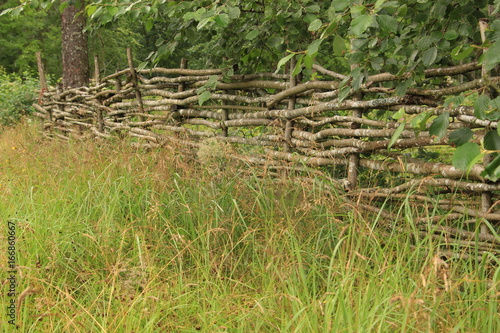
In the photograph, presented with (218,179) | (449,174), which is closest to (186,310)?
(218,179)

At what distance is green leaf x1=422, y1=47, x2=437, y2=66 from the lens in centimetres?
235

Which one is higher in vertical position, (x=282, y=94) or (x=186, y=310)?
(x=282, y=94)

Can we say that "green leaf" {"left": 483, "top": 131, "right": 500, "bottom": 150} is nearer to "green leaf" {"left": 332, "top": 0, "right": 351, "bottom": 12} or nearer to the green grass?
the green grass

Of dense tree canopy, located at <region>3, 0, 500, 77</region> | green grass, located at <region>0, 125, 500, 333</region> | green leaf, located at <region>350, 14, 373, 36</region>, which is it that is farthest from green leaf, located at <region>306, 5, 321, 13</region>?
green grass, located at <region>0, 125, 500, 333</region>

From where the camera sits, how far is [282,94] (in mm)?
3545

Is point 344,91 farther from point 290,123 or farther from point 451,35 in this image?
point 290,123

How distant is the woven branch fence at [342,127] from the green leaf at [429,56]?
0.28 metres

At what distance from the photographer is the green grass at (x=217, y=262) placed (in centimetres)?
170

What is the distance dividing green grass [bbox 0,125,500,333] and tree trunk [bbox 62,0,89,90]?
3.79 m

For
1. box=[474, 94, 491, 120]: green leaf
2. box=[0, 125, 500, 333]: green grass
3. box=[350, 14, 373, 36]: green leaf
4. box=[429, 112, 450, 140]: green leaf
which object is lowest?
box=[0, 125, 500, 333]: green grass

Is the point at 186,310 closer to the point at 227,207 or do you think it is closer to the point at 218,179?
the point at 227,207

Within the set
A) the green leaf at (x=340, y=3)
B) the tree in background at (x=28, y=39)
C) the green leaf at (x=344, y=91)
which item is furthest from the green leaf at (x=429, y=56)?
the tree in background at (x=28, y=39)

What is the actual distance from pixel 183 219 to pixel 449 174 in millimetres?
1576

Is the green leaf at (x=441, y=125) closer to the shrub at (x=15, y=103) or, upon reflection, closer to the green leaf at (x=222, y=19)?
the green leaf at (x=222, y=19)
